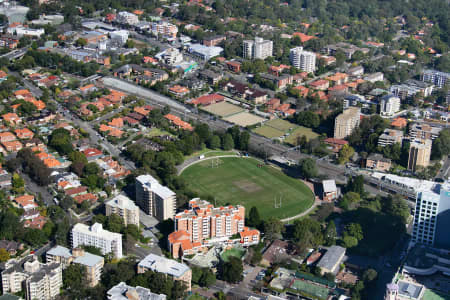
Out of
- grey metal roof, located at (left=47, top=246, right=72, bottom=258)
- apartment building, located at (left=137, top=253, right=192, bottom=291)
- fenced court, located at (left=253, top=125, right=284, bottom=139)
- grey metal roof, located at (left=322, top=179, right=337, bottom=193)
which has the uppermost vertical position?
grey metal roof, located at (left=47, top=246, right=72, bottom=258)

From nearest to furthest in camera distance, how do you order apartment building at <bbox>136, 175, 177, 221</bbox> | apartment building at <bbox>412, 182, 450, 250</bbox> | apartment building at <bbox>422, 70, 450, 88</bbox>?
apartment building at <bbox>412, 182, 450, 250</bbox>
apartment building at <bbox>136, 175, 177, 221</bbox>
apartment building at <bbox>422, 70, 450, 88</bbox>

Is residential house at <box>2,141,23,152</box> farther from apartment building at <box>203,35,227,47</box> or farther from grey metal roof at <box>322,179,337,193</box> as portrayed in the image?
apartment building at <box>203,35,227,47</box>

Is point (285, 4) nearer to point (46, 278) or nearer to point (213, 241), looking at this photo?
point (213, 241)

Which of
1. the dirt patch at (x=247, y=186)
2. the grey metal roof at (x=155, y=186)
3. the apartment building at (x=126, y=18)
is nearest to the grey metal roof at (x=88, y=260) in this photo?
the grey metal roof at (x=155, y=186)

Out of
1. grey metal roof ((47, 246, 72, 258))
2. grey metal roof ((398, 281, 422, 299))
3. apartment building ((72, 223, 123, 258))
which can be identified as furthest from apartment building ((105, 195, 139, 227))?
grey metal roof ((398, 281, 422, 299))

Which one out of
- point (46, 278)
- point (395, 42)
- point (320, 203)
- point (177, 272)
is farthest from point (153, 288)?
point (395, 42)

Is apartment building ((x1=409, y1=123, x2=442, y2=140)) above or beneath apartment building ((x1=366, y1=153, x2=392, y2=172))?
above
